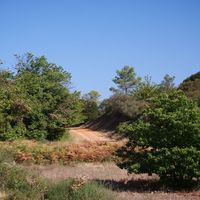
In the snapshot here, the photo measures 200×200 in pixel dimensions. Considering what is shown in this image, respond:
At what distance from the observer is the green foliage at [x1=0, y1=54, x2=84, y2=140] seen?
40.3 metres

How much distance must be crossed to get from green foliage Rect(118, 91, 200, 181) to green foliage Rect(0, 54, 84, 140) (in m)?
25.2

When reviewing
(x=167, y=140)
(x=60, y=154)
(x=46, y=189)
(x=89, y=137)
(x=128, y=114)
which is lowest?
(x=46, y=189)

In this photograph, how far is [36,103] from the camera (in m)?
43.1

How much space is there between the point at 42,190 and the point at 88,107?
250 ft

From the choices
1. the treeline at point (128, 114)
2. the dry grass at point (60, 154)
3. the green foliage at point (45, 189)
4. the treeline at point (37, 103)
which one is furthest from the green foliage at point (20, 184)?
the treeline at point (37, 103)

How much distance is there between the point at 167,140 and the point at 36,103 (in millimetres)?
29528

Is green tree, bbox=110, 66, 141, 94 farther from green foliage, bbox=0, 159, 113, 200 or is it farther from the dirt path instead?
green foliage, bbox=0, 159, 113, 200

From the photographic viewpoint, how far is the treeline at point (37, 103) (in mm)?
40312

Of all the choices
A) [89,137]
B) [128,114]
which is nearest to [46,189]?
[89,137]

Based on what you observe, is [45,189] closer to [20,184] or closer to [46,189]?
[46,189]

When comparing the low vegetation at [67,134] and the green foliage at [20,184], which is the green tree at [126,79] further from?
the green foliage at [20,184]

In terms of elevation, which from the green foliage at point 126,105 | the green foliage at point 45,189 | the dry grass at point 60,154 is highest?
the green foliage at point 126,105

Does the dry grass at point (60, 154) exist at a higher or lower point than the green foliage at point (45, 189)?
higher

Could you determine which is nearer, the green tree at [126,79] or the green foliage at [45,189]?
the green foliage at [45,189]
